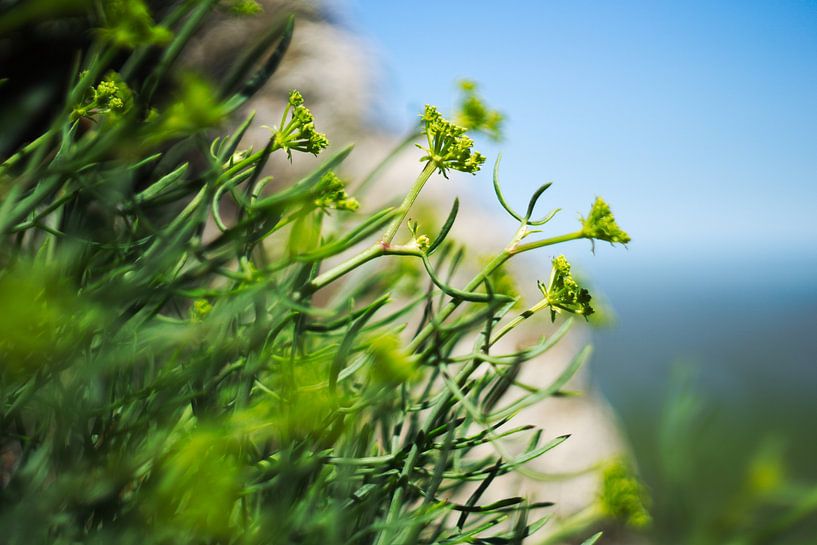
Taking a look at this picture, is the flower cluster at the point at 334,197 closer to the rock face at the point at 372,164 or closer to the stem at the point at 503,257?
the stem at the point at 503,257

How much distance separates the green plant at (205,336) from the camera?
25 centimetres

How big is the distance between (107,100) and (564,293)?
304mm

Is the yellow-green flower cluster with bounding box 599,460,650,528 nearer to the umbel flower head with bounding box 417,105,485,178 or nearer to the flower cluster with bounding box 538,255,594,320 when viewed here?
the flower cluster with bounding box 538,255,594,320

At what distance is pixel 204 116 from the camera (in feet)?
0.67

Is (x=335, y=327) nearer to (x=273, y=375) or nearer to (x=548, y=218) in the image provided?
(x=273, y=375)

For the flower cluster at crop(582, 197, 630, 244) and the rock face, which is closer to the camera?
the flower cluster at crop(582, 197, 630, 244)

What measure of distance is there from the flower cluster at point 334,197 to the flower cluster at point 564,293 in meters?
0.13

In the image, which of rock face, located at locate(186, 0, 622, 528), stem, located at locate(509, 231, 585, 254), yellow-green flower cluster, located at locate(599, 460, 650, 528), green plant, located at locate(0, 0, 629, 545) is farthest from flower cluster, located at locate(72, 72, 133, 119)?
rock face, located at locate(186, 0, 622, 528)

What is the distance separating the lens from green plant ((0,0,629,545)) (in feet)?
0.83

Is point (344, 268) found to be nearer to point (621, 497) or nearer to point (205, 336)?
point (205, 336)

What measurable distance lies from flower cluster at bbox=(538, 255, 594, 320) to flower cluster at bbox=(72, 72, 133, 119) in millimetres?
273

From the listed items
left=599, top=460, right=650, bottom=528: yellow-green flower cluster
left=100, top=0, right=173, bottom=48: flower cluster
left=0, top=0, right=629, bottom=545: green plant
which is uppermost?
left=100, top=0, right=173, bottom=48: flower cluster

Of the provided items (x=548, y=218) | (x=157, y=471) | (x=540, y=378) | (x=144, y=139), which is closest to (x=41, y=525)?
(x=157, y=471)

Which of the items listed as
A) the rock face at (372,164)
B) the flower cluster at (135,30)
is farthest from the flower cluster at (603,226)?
the rock face at (372,164)
